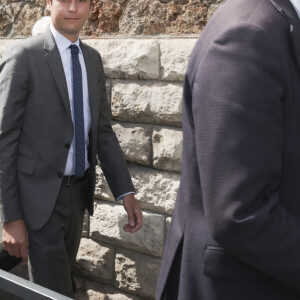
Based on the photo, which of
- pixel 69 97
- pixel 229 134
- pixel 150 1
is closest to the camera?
pixel 229 134

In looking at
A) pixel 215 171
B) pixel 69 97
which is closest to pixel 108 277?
pixel 69 97

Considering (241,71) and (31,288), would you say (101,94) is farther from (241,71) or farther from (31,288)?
(241,71)

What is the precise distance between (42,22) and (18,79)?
872 mm

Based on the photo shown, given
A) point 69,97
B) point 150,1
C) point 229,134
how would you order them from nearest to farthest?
1. point 229,134
2. point 69,97
3. point 150,1

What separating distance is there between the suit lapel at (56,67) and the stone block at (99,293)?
4.61 feet

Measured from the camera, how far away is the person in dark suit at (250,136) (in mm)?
1183

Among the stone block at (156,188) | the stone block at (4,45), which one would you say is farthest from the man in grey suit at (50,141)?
the stone block at (4,45)

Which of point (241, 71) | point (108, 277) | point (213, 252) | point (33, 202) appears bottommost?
point (108, 277)

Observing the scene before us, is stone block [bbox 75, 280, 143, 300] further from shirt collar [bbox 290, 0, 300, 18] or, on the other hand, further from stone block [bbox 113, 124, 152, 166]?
shirt collar [bbox 290, 0, 300, 18]

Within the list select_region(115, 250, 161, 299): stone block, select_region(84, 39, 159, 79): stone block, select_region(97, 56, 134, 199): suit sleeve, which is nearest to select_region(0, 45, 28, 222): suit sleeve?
select_region(97, 56, 134, 199): suit sleeve

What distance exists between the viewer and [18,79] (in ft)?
8.25

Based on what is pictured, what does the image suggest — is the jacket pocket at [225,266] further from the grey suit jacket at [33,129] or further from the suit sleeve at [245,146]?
the grey suit jacket at [33,129]

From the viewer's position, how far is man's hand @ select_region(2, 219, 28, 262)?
2588 mm

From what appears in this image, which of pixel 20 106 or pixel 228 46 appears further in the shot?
pixel 20 106
